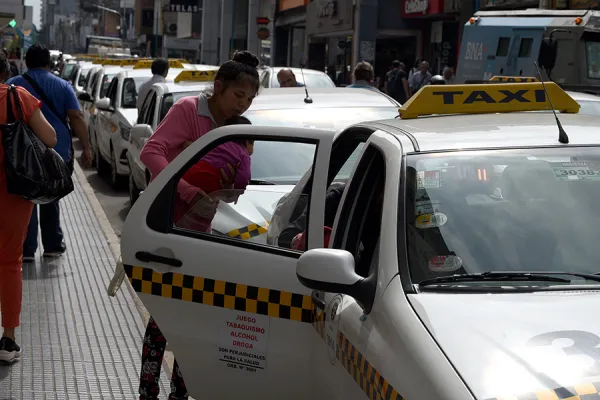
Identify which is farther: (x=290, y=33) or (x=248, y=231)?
(x=290, y=33)

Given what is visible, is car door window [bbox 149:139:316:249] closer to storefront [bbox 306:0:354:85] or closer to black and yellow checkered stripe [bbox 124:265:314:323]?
black and yellow checkered stripe [bbox 124:265:314:323]

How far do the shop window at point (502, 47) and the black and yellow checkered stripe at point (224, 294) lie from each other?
20826 millimetres

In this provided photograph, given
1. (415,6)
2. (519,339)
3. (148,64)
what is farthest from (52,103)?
(415,6)

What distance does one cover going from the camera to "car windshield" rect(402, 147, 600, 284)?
3676 millimetres

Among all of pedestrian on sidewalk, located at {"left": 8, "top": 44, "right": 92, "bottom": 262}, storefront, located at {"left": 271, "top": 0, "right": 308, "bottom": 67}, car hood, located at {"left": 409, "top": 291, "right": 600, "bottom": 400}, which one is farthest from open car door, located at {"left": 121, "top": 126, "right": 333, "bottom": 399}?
storefront, located at {"left": 271, "top": 0, "right": 308, "bottom": 67}

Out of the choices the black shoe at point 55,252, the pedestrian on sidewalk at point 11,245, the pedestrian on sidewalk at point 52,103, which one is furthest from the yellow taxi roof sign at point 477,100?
the black shoe at point 55,252

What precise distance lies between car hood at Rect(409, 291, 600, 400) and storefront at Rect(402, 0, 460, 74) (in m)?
34.6

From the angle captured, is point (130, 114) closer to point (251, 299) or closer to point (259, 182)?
point (259, 182)

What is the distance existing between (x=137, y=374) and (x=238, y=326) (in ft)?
6.99

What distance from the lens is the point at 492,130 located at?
426 cm

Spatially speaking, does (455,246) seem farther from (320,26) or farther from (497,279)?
(320,26)

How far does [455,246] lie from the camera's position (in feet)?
12.2

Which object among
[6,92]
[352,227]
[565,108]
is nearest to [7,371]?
[6,92]

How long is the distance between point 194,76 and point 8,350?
7.03 m
